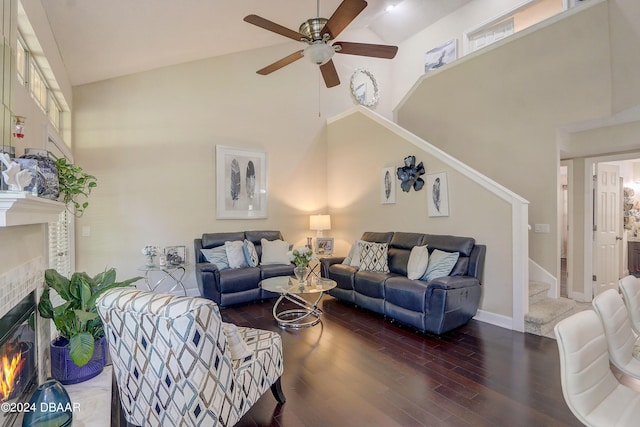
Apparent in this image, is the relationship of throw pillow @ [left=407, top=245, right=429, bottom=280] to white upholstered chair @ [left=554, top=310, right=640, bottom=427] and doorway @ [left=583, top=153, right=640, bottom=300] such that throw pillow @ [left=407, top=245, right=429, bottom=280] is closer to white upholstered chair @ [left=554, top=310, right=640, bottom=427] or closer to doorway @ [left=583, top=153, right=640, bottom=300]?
white upholstered chair @ [left=554, top=310, right=640, bottom=427]

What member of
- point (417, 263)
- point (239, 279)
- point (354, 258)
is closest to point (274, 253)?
point (239, 279)

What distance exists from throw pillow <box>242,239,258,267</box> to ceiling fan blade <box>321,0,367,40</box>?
3278 mm

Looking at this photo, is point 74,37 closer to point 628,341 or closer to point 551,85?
point 628,341

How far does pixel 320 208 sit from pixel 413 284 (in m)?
3.29

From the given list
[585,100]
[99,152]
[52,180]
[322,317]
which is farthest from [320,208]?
[52,180]

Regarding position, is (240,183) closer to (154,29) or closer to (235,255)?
(235,255)

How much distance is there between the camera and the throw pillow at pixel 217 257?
15.6 ft

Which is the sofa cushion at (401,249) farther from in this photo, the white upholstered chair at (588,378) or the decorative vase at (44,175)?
the decorative vase at (44,175)

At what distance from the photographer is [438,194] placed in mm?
4344

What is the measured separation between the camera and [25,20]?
2.09 meters

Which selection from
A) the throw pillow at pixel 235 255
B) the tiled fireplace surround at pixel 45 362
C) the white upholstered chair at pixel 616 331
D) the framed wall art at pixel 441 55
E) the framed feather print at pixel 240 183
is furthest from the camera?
the framed wall art at pixel 441 55

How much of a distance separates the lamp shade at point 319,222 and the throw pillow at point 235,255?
5.09 ft

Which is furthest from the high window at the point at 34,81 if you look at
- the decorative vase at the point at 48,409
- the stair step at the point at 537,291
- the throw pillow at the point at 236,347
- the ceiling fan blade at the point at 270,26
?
the stair step at the point at 537,291

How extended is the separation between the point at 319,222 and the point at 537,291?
138 inches
